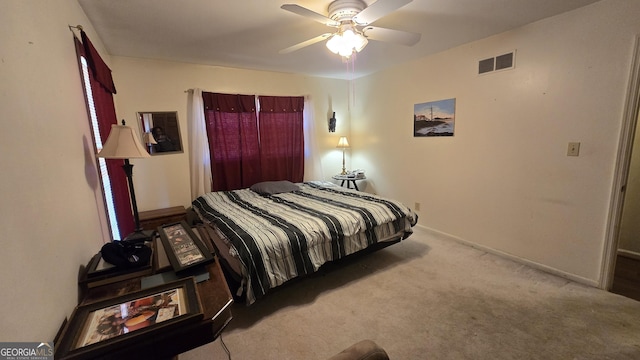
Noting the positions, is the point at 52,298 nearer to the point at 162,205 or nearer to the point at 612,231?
the point at 162,205

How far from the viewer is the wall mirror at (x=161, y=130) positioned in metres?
3.16

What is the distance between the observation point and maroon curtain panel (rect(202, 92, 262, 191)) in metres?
3.51

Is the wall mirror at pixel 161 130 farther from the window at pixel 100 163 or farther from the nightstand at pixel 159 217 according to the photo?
the window at pixel 100 163

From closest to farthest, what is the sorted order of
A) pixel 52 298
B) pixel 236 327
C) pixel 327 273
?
pixel 52 298, pixel 236 327, pixel 327 273

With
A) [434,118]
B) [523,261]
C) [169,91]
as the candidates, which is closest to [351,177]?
[434,118]

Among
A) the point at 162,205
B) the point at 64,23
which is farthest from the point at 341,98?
the point at 64,23

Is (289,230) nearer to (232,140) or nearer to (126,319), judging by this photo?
(126,319)

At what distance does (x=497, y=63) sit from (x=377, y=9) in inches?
71.8

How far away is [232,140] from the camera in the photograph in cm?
369

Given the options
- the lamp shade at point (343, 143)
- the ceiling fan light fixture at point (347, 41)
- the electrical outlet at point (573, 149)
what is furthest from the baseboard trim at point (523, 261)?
the ceiling fan light fixture at point (347, 41)

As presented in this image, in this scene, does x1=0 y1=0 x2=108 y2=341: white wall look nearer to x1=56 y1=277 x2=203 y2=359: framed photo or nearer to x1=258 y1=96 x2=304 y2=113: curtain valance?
x1=56 y1=277 x2=203 y2=359: framed photo

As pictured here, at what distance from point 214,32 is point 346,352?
271 centimetres

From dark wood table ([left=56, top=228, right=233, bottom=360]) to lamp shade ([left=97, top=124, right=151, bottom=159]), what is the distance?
2.72ft

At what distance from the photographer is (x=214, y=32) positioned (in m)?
2.37
